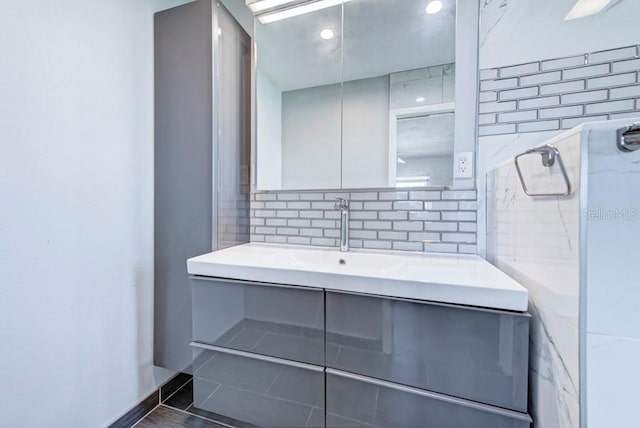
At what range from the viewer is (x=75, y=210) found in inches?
41.5

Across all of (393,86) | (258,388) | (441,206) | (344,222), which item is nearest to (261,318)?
(258,388)

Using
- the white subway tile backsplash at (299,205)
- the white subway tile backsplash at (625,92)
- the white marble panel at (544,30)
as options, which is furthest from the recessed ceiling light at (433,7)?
the white subway tile backsplash at (299,205)

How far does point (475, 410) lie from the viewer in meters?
0.76

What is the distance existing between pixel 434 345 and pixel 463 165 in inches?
32.0

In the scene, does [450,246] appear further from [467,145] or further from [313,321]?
[313,321]

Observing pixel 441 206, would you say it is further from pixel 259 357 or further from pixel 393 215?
pixel 259 357

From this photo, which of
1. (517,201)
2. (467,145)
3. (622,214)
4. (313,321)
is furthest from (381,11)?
(313,321)

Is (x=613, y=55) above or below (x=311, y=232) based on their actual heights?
above

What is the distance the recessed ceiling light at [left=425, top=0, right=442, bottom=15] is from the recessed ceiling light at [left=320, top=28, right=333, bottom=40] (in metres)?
0.47

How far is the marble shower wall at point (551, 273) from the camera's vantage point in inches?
22.6

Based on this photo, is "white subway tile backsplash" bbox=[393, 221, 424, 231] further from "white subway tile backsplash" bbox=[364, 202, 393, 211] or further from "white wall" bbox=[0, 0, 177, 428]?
"white wall" bbox=[0, 0, 177, 428]

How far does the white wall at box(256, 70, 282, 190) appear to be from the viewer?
151 cm

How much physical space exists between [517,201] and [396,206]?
52 centimetres

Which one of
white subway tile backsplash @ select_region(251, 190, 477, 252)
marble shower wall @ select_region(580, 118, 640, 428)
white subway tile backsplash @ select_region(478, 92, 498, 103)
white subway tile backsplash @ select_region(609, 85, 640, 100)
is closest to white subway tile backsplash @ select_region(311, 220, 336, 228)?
white subway tile backsplash @ select_region(251, 190, 477, 252)
